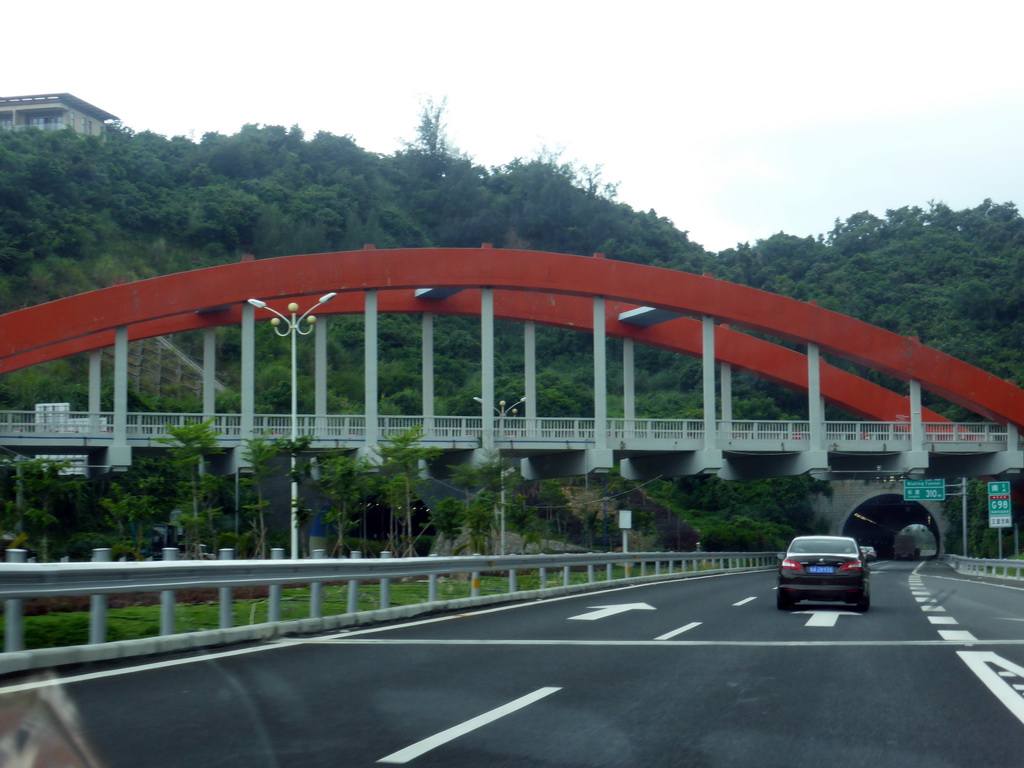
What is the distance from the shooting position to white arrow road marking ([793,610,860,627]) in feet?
50.9

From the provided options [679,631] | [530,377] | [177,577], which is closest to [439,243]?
[530,377]

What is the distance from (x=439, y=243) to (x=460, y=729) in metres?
107

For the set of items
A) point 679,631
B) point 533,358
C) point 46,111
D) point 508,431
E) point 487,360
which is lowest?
point 679,631

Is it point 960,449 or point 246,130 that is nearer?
point 960,449

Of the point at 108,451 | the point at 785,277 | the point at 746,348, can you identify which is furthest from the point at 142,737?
the point at 785,277

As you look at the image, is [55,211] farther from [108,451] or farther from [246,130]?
[108,451]

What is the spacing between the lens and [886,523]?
10438cm

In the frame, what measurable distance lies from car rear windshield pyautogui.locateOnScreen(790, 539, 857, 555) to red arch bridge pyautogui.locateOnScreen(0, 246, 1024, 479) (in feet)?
74.5

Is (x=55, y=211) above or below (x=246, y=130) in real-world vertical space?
below

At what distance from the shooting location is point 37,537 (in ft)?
94.5

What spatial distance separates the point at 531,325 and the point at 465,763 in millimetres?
44818

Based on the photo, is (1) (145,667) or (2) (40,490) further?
(2) (40,490)

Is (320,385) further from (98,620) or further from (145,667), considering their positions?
(145,667)

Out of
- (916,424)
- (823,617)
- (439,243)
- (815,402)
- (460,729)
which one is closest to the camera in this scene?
(460,729)
